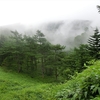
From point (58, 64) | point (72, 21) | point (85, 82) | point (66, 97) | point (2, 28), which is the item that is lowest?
point (58, 64)

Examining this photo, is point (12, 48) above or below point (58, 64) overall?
above

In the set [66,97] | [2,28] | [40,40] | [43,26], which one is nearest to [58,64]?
[40,40]

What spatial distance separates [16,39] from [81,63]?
22.7 meters

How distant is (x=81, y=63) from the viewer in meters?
24.7

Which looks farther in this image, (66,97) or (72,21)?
(72,21)

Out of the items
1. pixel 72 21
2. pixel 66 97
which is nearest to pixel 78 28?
pixel 72 21

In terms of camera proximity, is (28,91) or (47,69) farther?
(47,69)

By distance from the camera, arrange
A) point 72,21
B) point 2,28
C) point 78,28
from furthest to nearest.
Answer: point 72,21
point 78,28
point 2,28

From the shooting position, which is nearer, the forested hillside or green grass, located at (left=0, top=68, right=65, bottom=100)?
the forested hillside

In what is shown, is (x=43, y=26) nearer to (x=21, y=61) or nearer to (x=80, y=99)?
(x=21, y=61)

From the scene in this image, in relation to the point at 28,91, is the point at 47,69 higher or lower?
lower

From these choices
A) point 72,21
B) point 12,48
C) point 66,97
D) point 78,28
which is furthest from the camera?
point 72,21

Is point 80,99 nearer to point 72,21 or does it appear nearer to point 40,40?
point 40,40

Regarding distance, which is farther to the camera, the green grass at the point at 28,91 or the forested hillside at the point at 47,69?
the green grass at the point at 28,91
